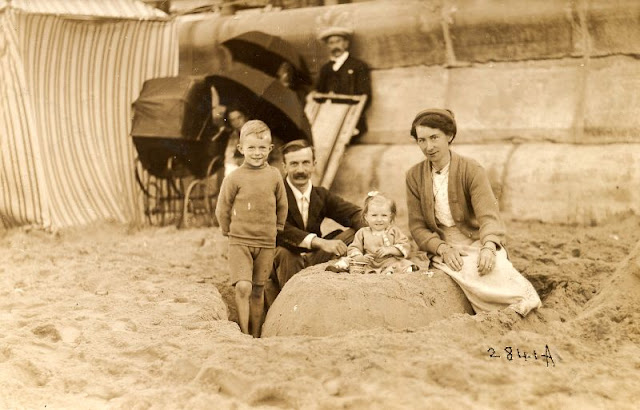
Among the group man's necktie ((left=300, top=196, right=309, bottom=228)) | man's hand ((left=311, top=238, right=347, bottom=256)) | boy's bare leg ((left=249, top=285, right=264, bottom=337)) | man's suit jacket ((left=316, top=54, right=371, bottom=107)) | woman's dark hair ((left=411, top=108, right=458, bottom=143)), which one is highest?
man's suit jacket ((left=316, top=54, right=371, bottom=107))

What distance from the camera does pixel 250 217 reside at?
441 centimetres

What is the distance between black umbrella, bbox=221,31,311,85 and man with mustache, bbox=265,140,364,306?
299 cm

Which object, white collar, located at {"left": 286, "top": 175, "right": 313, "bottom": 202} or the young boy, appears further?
white collar, located at {"left": 286, "top": 175, "right": 313, "bottom": 202}

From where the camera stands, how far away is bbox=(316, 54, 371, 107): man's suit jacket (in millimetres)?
7812

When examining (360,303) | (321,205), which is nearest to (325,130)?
(321,205)

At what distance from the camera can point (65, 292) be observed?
15.5 ft

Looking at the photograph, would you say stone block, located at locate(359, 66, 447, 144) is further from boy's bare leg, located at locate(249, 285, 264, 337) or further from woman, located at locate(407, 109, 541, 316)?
boy's bare leg, located at locate(249, 285, 264, 337)

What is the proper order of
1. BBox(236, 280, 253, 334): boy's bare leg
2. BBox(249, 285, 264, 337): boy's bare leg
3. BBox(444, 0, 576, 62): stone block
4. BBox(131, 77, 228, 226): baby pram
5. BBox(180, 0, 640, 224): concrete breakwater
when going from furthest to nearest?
BBox(131, 77, 228, 226): baby pram → BBox(444, 0, 576, 62): stone block → BBox(180, 0, 640, 224): concrete breakwater → BBox(249, 285, 264, 337): boy's bare leg → BBox(236, 280, 253, 334): boy's bare leg

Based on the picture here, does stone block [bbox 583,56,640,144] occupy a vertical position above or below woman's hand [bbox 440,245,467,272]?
above

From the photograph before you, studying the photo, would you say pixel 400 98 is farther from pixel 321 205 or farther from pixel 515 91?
pixel 321 205

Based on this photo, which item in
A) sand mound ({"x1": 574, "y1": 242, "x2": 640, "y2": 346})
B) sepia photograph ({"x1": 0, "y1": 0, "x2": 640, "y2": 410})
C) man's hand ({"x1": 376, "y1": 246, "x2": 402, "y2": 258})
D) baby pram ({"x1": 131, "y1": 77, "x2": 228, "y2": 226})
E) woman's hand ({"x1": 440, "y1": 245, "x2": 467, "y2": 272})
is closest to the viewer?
sepia photograph ({"x1": 0, "y1": 0, "x2": 640, "y2": 410})

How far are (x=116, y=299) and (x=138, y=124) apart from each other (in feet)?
10.7

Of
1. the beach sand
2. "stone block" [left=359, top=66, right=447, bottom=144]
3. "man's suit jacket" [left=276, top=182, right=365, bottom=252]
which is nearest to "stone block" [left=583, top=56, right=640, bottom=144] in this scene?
"stone block" [left=359, top=66, right=447, bottom=144]

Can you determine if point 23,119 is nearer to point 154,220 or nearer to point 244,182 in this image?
point 154,220
